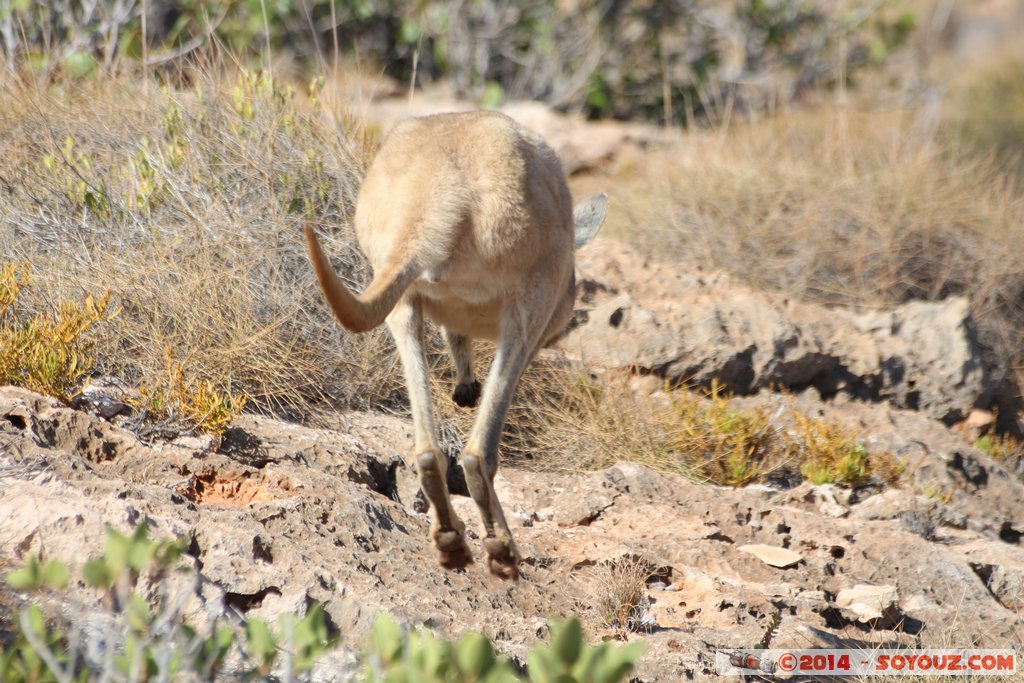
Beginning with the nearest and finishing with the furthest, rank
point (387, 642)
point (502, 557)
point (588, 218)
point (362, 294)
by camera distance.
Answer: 1. point (387, 642)
2. point (362, 294)
3. point (502, 557)
4. point (588, 218)

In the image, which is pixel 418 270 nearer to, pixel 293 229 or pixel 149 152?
pixel 293 229

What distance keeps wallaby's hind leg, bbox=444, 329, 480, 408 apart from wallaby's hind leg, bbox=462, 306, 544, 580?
0.78 m

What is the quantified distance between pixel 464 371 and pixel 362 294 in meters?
1.78

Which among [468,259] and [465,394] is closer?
[468,259]

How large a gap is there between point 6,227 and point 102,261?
61 centimetres

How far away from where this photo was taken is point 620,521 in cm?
560

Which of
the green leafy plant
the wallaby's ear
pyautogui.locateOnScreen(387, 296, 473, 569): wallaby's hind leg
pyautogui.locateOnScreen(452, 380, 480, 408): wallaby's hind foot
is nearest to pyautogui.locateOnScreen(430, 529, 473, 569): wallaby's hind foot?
pyautogui.locateOnScreen(387, 296, 473, 569): wallaby's hind leg

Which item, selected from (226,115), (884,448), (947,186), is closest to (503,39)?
(947,186)

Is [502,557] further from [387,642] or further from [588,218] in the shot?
[588,218]

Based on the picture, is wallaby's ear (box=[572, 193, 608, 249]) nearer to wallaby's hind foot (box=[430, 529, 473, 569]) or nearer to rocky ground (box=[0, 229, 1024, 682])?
rocky ground (box=[0, 229, 1024, 682])

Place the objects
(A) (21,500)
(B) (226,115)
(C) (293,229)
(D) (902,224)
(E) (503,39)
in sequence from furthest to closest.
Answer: (E) (503,39), (D) (902,224), (B) (226,115), (C) (293,229), (A) (21,500)

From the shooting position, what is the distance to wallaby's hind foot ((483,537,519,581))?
167 inches

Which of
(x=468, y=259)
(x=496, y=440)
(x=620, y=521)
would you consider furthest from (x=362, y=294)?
(x=620, y=521)

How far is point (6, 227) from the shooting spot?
5930 millimetres
